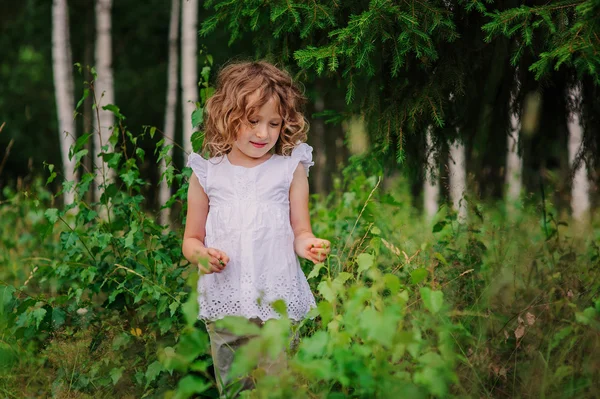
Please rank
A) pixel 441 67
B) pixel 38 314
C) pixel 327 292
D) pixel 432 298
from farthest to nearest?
1. pixel 441 67
2. pixel 38 314
3. pixel 327 292
4. pixel 432 298

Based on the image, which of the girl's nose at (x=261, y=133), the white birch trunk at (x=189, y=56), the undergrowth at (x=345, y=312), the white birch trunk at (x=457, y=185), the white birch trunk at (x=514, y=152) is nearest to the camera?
the undergrowth at (x=345, y=312)

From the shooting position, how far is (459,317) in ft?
10.1

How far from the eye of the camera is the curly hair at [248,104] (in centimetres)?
273

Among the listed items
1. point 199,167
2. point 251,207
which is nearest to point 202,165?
point 199,167

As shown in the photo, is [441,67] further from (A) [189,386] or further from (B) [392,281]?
(A) [189,386]

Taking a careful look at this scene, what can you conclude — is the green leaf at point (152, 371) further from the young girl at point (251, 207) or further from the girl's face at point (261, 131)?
the girl's face at point (261, 131)

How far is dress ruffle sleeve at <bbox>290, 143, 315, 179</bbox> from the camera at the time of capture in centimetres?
281

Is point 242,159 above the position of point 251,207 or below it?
above

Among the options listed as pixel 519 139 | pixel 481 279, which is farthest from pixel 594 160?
pixel 481 279

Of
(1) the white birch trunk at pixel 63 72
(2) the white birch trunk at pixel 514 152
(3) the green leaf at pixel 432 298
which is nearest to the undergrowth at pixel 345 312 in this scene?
(3) the green leaf at pixel 432 298

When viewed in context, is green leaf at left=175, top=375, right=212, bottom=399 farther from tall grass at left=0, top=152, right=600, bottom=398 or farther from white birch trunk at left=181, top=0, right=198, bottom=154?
white birch trunk at left=181, top=0, right=198, bottom=154

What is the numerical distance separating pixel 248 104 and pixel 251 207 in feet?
1.33

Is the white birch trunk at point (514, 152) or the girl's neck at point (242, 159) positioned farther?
the white birch trunk at point (514, 152)

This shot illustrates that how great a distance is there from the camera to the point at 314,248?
8.48 ft
